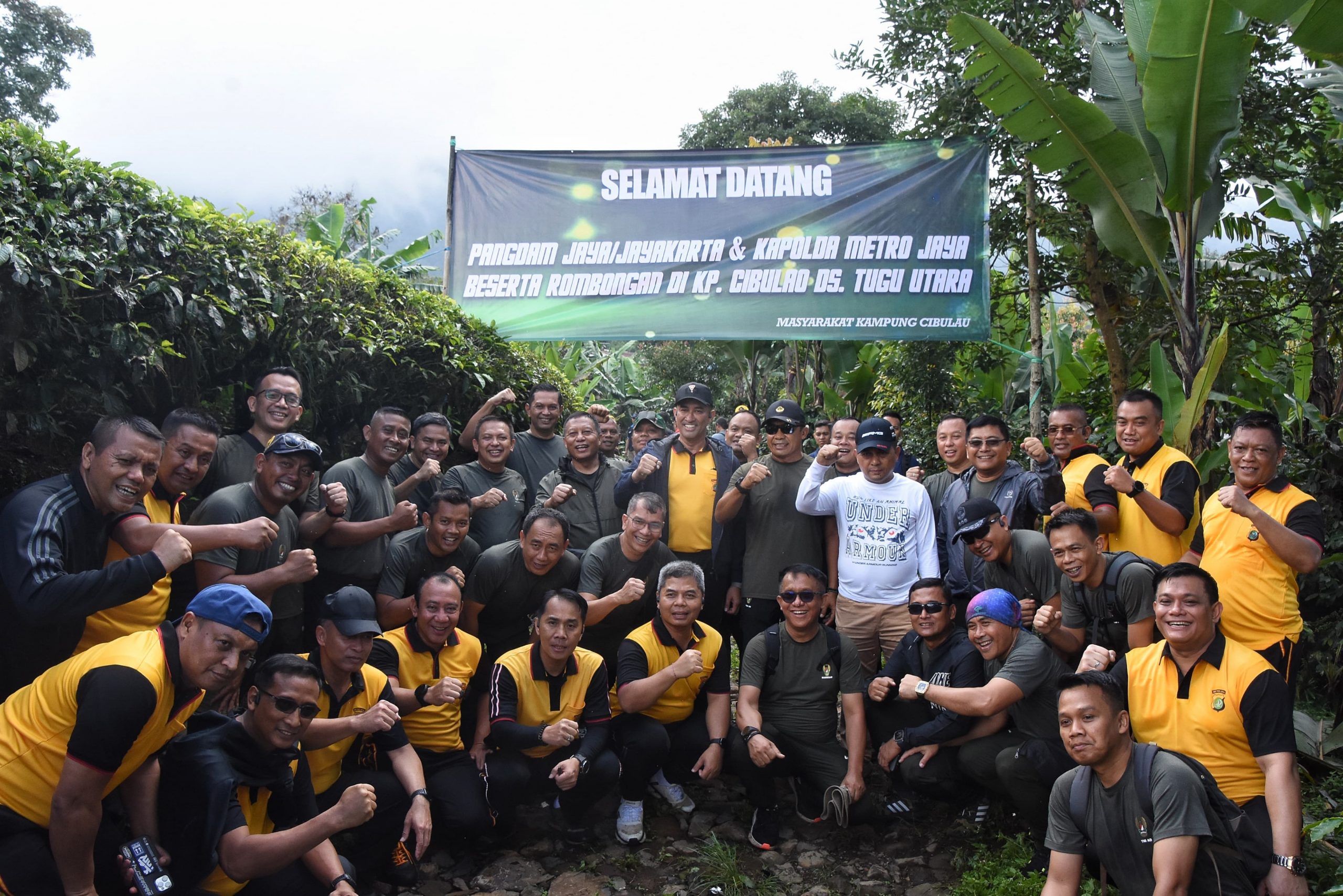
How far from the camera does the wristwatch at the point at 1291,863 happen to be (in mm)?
→ 3383

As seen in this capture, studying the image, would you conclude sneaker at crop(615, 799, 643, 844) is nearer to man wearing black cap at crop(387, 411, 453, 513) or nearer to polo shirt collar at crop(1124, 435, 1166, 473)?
man wearing black cap at crop(387, 411, 453, 513)

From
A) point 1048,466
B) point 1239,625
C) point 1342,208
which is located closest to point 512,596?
point 1048,466

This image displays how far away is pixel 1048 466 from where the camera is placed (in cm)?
527

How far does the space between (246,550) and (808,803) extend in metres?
3.03

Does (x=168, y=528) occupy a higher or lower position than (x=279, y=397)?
lower

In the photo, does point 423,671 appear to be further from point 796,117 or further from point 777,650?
point 796,117

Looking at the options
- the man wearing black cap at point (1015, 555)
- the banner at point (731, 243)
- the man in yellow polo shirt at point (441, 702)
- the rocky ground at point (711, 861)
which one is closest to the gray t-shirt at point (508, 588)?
the man in yellow polo shirt at point (441, 702)

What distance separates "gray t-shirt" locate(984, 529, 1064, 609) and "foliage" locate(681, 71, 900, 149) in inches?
594

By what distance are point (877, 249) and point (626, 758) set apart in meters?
4.09

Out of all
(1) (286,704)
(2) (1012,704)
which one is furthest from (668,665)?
(1) (286,704)

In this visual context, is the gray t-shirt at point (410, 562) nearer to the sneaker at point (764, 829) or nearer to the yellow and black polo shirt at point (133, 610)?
the yellow and black polo shirt at point (133, 610)

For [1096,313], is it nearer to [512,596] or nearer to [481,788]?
[512,596]

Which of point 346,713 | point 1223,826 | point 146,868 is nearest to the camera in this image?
point 146,868

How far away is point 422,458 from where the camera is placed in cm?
533
